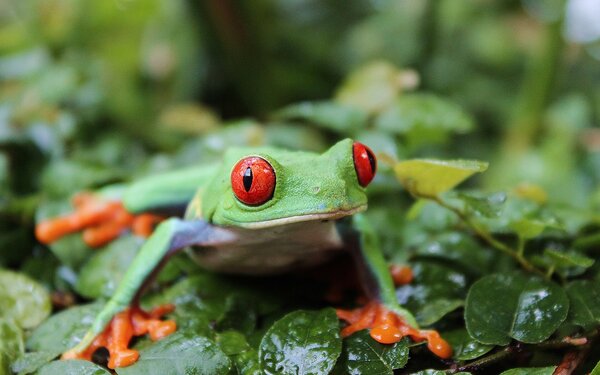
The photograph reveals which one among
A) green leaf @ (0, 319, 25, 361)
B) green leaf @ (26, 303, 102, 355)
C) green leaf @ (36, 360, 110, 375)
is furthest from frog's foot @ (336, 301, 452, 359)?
green leaf @ (0, 319, 25, 361)

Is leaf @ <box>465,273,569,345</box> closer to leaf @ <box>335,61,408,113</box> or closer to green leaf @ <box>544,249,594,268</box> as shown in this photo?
green leaf @ <box>544,249,594,268</box>

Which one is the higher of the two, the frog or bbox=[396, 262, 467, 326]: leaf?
the frog

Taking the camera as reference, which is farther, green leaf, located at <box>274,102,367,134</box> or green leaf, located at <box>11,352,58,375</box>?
green leaf, located at <box>274,102,367,134</box>

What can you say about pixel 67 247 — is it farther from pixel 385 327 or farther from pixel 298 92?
pixel 298 92

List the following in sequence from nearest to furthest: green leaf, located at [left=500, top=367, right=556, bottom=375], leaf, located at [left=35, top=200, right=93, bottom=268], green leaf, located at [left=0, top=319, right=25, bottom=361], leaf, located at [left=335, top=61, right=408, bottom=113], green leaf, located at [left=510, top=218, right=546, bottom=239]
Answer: green leaf, located at [left=500, top=367, right=556, bottom=375] < green leaf, located at [left=0, top=319, right=25, bottom=361] < green leaf, located at [left=510, top=218, right=546, bottom=239] < leaf, located at [left=35, top=200, right=93, bottom=268] < leaf, located at [left=335, top=61, right=408, bottom=113]

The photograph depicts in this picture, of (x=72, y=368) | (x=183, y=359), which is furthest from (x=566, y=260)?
(x=72, y=368)

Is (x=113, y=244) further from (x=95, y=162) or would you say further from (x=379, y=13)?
(x=379, y=13)

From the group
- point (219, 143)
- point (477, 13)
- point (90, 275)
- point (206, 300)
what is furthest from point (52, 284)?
point (477, 13)
